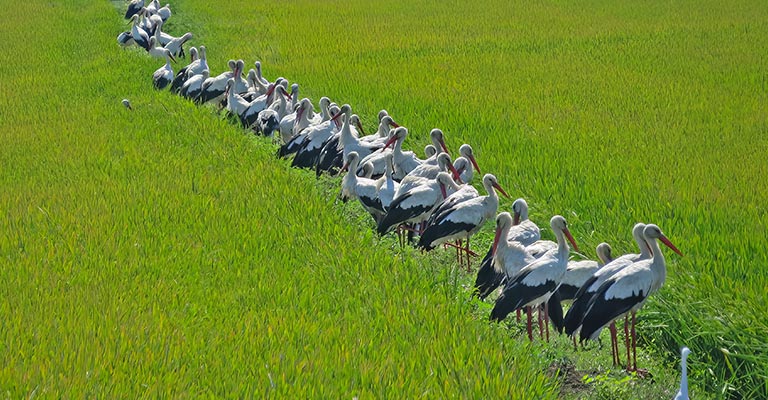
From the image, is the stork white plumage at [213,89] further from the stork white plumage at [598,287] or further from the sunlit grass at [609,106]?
the stork white plumage at [598,287]

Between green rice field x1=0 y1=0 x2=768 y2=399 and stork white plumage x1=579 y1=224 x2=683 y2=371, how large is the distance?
9.3 inches

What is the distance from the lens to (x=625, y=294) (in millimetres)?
5945

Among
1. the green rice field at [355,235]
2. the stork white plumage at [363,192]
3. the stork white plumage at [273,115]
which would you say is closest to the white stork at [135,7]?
the green rice field at [355,235]

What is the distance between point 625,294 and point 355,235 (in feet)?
7.99

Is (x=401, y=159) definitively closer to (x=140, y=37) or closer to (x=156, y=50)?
(x=156, y=50)

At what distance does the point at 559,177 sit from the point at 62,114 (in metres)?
6.90

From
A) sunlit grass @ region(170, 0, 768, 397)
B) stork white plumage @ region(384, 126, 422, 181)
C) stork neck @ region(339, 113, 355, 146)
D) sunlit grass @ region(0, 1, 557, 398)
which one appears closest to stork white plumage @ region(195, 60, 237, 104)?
sunlit grass @ region(170, 0, 768, 397)

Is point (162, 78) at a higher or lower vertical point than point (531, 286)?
A: lower

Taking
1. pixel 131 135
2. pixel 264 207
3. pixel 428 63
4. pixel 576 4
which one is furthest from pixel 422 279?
pixel 576 4

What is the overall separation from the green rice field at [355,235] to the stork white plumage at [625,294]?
24 centimetres

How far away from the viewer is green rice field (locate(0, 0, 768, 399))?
16.7 ft

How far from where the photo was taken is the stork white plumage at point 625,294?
5922mm

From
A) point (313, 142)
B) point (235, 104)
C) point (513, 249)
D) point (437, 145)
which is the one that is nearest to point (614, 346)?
point (513, 249)

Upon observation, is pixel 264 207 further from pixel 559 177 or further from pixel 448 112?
pixel 448 112
